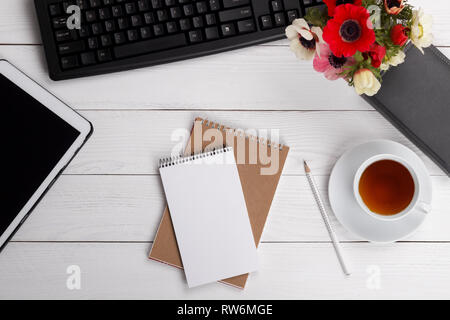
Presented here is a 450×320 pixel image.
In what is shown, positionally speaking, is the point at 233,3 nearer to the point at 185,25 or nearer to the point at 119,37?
the point at 185,25

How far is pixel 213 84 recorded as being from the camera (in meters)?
0.74

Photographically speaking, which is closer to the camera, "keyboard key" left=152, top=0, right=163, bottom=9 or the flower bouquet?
the flower bouquet

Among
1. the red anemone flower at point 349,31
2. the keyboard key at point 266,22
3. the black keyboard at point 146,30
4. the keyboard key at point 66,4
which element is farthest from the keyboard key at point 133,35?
the red anemone flower at point 349,31

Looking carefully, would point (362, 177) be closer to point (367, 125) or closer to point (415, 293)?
point (367, 125)

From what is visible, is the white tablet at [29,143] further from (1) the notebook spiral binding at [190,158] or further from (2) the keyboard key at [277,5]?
(2) the keyboard key at [277,5]

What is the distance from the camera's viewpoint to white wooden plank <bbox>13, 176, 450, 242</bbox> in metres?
0.74

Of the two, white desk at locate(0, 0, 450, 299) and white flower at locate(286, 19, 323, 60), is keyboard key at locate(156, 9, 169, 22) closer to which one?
white desk at locate(0, 0, 450, 299)

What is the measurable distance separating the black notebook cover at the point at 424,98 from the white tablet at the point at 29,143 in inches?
20.6

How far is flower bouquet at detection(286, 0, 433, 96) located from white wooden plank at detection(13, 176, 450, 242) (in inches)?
9.1

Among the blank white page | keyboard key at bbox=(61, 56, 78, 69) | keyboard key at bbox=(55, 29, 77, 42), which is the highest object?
keyboard key at bbox=(55, 29, 77, 42)

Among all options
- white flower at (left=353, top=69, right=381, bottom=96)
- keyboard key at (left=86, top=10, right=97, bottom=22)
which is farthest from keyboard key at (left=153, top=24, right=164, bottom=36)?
white flower at (left=353, top=69, right=381, bottom=96)

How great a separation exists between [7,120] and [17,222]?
0.17 meters

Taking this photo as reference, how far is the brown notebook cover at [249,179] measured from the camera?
0.74 metres

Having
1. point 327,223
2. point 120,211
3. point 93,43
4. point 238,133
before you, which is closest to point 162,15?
point 93,43
